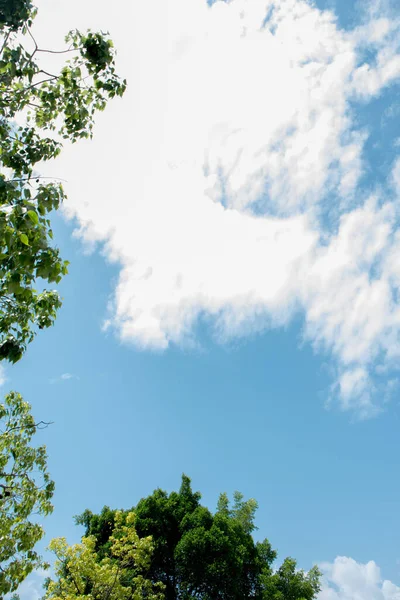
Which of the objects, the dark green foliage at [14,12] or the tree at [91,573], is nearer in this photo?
the dark green foliage at [14,12]

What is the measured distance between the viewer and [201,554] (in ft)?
77.9

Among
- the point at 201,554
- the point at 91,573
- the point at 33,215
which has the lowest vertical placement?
the point at 91,573

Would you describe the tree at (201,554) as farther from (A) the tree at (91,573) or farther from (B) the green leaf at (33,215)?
(B) the green leaf at (33,215)

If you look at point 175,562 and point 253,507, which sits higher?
point 253,507

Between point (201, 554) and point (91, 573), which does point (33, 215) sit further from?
point (201, 554)

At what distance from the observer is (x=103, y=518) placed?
88.9ft

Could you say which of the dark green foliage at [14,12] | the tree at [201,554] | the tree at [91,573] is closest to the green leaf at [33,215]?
the dark green foliage at [14,12]

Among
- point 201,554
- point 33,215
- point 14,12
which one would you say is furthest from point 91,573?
point 14,12

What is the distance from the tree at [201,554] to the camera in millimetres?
23656

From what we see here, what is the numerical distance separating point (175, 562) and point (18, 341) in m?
23.1

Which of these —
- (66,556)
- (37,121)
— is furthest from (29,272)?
(66,556)

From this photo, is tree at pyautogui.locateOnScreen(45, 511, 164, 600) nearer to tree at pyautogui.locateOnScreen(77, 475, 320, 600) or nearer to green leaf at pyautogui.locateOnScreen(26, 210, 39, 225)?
tree at pyautogui.locateOnScreen(77, 475, 320, 600)

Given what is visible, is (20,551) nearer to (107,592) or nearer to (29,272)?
(29,272)

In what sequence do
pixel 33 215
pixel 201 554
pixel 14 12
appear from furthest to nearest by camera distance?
pixel 201 554 → pixel 14 12 → pixel 33 215
